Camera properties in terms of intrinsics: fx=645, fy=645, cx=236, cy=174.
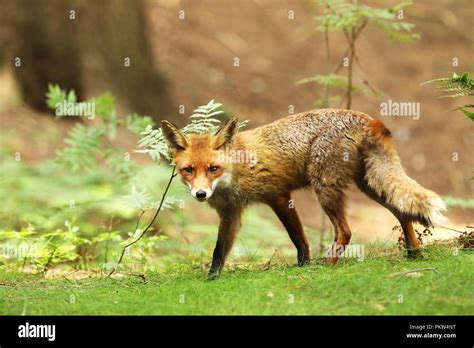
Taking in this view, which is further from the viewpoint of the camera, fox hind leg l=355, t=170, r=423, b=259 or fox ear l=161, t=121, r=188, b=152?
fox ear l=161, t=121, r=188, b=152

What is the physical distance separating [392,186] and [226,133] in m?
1.90

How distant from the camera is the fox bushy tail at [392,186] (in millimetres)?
6246

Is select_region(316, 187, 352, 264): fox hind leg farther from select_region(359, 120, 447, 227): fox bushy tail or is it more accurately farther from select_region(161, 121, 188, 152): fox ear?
select_region(161, 121, 188, 152): fox ear

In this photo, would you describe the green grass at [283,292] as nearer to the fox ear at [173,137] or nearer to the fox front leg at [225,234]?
the fox front leg at [225,234]

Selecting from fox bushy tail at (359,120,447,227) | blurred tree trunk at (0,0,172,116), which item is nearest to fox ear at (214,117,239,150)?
fox bushy tail at (359,120,447,227)

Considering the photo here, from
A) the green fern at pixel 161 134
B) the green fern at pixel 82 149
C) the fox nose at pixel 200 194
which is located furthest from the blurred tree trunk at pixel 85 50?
the fox nose at pixel 200 194

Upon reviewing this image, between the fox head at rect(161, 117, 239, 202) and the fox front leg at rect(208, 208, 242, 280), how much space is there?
54cm

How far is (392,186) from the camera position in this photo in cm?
674

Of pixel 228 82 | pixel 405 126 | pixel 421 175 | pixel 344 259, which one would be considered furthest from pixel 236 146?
pixel 228 82

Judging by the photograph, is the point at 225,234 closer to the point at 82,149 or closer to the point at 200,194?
the point at 200,194

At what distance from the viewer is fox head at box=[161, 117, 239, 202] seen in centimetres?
699

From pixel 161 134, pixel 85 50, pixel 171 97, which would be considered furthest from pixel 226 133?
pixel 171 97
